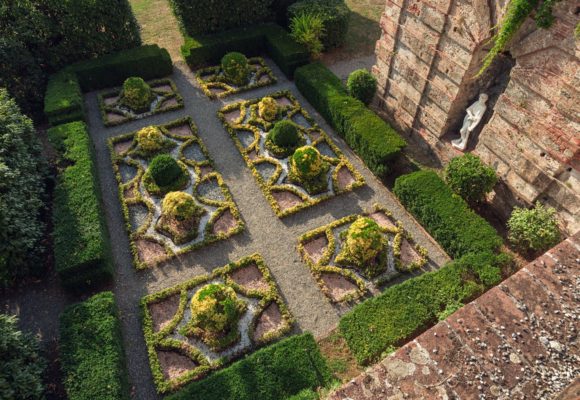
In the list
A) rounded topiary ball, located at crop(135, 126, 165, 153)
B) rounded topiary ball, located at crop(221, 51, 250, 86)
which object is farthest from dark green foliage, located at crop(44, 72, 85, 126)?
rounded topiary ball, located at crop(221, 51, 250, 86)

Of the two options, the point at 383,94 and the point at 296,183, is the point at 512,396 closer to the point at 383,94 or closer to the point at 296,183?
the point at 296,183

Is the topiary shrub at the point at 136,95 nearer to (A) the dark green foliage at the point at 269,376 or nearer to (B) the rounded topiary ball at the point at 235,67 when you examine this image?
(B) the rounded topiary ball at the point at 235,67

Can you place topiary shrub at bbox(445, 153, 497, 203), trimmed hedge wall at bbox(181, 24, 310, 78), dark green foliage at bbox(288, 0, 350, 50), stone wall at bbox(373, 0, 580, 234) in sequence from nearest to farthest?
stone wall at bbox(373, 0, 580, 234)
topiary shrub at bbox(445, 153, 497, 203)
trimmed hedge wall at bbox(181, 24, 310, 78)
dark green foliage at bbox(288, 0, 350, 50)

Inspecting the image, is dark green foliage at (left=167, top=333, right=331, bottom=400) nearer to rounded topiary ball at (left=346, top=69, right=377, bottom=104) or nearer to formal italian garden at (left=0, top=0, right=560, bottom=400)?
formal italian garden at (left=0, top=0, right=560, bottom=400)

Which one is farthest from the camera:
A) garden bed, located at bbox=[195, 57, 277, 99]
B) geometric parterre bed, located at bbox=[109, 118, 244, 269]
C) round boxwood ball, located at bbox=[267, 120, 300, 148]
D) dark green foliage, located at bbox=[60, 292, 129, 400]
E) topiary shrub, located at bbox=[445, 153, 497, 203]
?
garden bed, located at bbox=[195, 57, 277, 99]

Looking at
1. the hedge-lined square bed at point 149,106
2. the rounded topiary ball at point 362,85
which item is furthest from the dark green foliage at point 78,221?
the rounded topiary ball at point 362,85

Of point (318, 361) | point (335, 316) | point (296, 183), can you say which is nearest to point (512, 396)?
point (318, 361)
